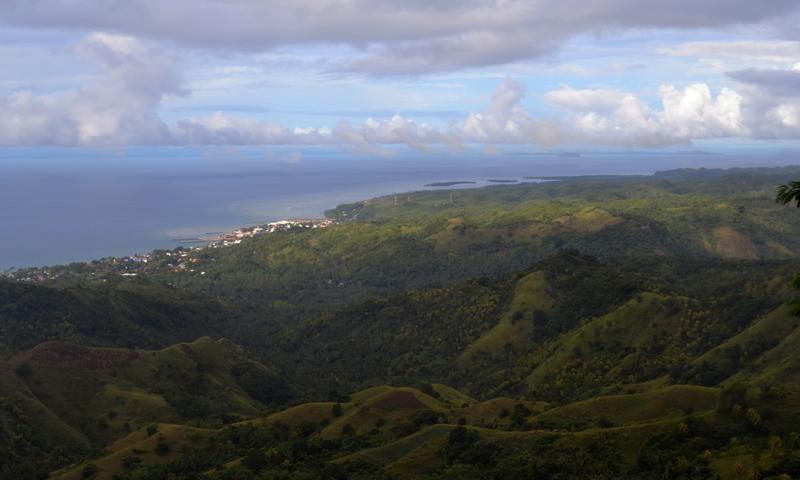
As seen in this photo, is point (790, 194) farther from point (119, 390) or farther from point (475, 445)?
point (119, 390)

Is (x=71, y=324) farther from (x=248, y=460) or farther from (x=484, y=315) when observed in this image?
(x=248, y=460)

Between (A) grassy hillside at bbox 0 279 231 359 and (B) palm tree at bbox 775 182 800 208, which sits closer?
(B) palm tree at bbox 775 182 800 208

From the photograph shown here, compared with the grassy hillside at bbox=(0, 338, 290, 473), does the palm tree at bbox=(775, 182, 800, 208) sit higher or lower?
higher

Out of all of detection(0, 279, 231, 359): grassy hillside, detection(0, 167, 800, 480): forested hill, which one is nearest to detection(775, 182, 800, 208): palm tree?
detection(0, 167, 800, 480): forested hill

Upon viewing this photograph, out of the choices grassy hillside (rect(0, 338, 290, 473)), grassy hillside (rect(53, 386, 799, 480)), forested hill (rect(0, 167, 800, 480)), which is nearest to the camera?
grassy hillside (rect(53, 386, 799, 480))

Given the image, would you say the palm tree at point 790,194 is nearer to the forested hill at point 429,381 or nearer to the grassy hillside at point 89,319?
the forested hill at point 429,381

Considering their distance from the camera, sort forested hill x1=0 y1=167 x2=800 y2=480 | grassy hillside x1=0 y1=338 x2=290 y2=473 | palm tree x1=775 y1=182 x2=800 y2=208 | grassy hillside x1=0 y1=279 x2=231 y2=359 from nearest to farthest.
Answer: palm tree x1=775 y1=182 x2=800 y2=208, forested hill x1=0 y1=167 x2=800 y2=480, grassy hillside x1=0 y1=338 x2=290 y2=473, grassy hillside x1=0 y1=279 x2=231 y2=359

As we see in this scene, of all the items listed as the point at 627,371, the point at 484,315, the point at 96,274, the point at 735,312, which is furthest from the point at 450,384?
the point at 96,274

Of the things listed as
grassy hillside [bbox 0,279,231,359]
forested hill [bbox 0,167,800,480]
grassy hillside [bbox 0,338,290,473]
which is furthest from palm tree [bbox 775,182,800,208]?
grassy hillside [bbox 0,279,231,359]

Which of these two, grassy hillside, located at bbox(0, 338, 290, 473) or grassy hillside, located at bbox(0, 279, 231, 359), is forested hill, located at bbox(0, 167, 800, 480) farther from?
grassy hillside, located at bbox(0, 279, 231, 359)

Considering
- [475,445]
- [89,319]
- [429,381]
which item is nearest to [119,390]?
[89,319]
